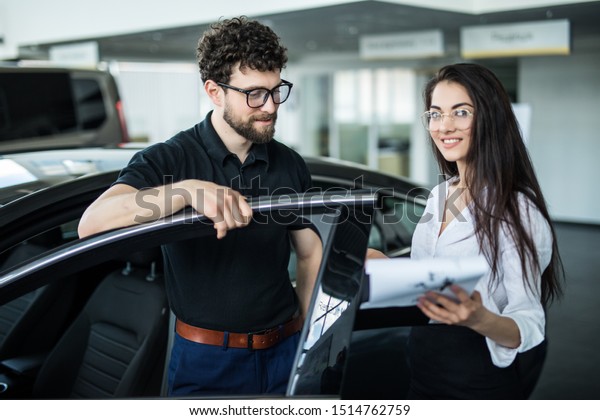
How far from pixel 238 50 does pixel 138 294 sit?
1.16 m

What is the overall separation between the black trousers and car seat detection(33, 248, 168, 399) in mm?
1091

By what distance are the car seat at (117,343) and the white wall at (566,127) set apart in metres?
9.45

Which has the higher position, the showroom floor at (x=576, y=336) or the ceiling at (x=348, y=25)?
the ceiling at (x=348, y=25)

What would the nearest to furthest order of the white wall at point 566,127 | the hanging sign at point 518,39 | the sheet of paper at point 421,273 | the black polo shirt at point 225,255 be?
1. the sheet of paper at point 421,273
2. the black polo shirt at point 225,255
3. the hanging sign at point 518,39
4. the white wall at point 566,127

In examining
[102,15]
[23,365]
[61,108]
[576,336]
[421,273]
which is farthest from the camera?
[102,15]

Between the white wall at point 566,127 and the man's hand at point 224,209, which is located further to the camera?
the white wall at point 566,127

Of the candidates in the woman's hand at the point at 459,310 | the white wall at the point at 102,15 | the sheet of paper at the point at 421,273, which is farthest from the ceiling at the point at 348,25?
the sheet of paper at the point at 421,273

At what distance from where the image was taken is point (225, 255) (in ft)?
6.06

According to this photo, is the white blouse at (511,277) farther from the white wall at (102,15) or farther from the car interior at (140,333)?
the white wall at (102,15)

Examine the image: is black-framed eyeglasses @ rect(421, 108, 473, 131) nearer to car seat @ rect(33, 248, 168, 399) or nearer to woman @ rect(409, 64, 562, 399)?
woman @ rect(409, 64, 562, 399)

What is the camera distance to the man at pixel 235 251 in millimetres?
1858

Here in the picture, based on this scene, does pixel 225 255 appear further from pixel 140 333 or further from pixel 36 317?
pixel 36 317

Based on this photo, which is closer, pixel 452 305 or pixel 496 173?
pixel 452 305

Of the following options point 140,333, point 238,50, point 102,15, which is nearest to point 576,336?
point 140,333
